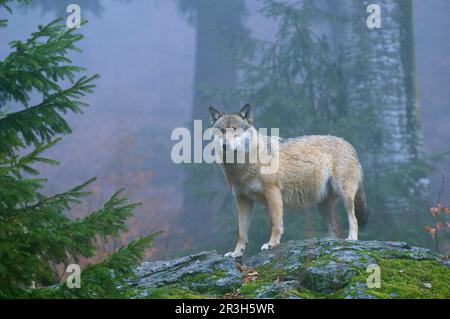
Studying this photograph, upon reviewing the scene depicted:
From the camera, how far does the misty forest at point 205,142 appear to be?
168 inches

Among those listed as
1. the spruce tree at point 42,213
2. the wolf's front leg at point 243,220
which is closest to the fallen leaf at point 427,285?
the wolf's front leg at point 243,220

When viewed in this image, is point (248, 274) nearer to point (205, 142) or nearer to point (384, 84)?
point (384, 84)

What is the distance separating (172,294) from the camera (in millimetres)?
4832

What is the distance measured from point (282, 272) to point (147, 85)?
37827 millimetres

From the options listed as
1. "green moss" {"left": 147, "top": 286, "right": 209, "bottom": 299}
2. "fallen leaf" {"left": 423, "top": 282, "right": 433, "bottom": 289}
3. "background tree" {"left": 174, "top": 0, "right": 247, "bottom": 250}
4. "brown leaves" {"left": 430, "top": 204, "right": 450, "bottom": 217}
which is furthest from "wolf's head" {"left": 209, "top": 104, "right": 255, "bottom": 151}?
"background tree" {"left": 174, "top": 0, "right": 247, "bottom": 250}

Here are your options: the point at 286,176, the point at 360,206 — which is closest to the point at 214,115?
the point at 286,176

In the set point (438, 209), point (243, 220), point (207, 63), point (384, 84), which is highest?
point (207, 63)

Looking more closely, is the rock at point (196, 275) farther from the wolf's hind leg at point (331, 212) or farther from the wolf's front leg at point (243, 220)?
the wolf's hind leg at point (331, 212)

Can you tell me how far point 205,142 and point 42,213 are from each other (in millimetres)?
14389

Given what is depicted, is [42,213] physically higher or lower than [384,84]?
lower

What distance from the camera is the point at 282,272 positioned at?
5.46 metres

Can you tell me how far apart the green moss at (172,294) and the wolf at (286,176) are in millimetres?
1780
